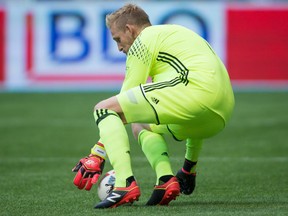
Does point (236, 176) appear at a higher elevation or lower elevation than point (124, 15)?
lower

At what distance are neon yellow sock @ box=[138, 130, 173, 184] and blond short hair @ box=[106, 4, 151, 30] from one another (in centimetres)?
87

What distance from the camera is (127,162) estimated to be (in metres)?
6.21

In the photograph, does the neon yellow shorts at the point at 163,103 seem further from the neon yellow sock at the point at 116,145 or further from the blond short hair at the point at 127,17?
the blond short hair at the point at 127,17

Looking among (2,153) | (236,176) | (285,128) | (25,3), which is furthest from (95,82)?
(236,176)

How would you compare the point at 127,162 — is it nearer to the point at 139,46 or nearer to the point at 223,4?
the point at 139,46

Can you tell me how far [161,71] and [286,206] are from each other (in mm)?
1328

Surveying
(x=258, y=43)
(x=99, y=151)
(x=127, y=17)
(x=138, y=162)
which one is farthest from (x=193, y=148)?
(x=258, y=43)

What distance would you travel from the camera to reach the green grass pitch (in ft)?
21.4

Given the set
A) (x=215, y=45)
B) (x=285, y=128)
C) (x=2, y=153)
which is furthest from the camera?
(x=215, y=45)

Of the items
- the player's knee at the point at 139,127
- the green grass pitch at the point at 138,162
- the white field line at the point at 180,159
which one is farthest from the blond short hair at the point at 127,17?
the white field line at the point at 180,159

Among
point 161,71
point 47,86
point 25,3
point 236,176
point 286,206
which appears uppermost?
point 161,71

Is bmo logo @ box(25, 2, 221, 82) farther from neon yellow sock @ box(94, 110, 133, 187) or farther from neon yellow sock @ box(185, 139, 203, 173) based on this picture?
neon yellow sock @ box(94, 110, 133, 187)

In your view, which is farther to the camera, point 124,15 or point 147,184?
point 147,184

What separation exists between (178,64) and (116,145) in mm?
744
